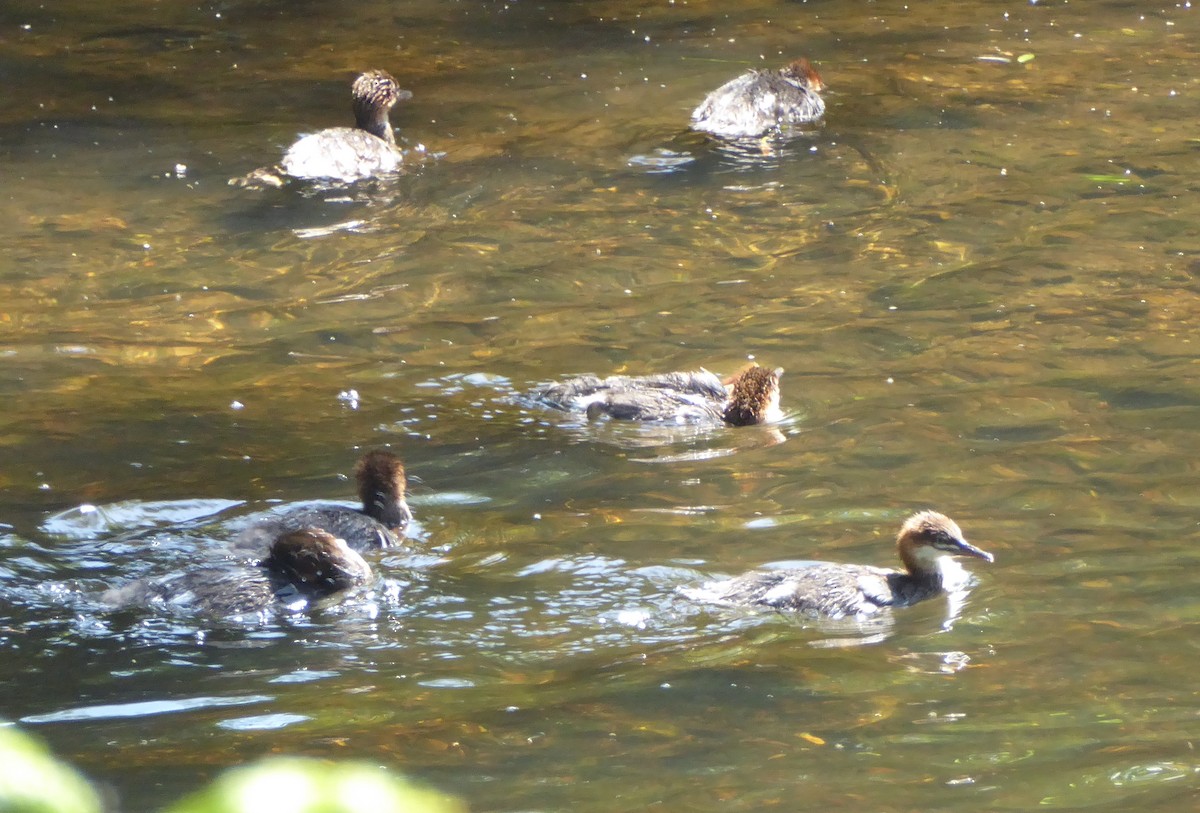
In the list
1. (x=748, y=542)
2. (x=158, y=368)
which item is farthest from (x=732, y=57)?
(x=748, y=542)

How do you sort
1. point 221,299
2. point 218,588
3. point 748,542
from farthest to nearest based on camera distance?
point 221,299, point 748,542, point 218,588

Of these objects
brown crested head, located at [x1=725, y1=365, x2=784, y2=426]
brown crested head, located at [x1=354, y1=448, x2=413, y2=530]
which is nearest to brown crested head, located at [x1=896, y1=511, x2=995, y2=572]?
brown crested head, located at [x1=725, y1=365, x2=784, y2=426]

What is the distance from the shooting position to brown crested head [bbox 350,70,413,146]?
12.2m

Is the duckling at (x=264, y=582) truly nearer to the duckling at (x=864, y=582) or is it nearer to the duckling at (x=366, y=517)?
the duckling at (x=366, y=517)

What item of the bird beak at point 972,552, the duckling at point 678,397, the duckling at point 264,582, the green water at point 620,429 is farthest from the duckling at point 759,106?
the duckling at point 264,582

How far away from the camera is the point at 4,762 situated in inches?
35.9

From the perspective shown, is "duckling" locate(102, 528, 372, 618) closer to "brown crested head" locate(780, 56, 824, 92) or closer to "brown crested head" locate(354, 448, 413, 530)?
"brown crested head" locate(354, 448, 413, 530)

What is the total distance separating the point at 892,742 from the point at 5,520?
3.74 m

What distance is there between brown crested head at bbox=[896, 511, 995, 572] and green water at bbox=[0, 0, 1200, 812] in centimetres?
17

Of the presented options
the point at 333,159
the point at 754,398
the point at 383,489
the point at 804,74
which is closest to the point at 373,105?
the point at 333,159

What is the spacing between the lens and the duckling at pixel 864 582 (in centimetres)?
531

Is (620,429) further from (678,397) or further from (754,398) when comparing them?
(754,398)

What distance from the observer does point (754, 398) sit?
725cm

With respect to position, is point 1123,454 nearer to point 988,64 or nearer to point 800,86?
point 800,86
